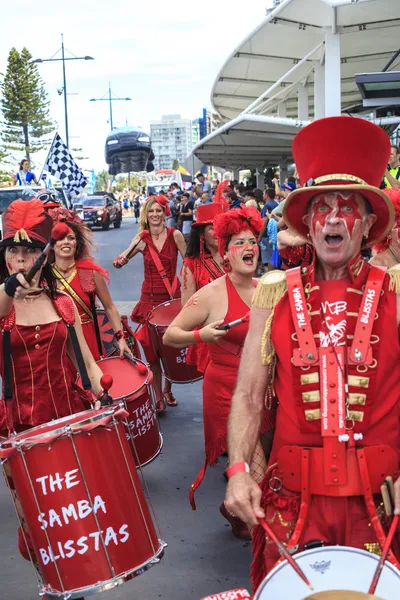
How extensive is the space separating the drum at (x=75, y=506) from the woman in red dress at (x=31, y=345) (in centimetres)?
85

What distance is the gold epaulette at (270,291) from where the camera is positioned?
2705 millimetres

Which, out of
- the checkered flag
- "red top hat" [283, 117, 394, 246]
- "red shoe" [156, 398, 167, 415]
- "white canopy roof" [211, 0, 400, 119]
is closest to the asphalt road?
"red shoe" [156, 398, 167, 415]

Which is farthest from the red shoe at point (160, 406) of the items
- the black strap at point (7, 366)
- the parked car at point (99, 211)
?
the parked car at point (99, 211)

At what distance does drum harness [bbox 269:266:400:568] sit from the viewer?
8.09 ft

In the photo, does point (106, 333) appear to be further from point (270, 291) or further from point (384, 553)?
point (384, 553)

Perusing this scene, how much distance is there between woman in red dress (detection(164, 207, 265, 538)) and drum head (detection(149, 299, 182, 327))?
7.37 ft

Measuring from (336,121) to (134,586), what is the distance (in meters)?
2.89

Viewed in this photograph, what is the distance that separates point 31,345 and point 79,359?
0.82 feet

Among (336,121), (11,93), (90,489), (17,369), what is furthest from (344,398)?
(11,93)

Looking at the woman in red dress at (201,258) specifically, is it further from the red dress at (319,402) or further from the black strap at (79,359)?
the red dress at (319,402)

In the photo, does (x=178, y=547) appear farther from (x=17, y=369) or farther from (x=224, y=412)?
(x=17, y=369)

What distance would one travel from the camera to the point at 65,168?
14.5 m

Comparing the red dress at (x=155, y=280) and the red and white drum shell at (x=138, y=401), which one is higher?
the red dress at (x=155, y=280)

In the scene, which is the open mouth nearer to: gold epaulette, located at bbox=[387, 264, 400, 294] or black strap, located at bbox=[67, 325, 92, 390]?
gold epaulette, located at bbox=[387, 264, 400, 294]
